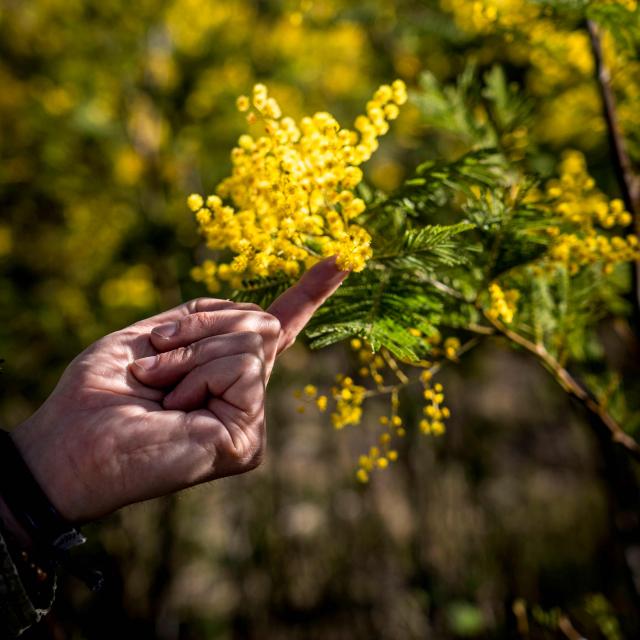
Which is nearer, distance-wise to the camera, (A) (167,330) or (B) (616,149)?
(A) (167,330)

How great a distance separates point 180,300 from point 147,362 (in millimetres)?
2954

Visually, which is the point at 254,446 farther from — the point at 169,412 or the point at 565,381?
the point at 565,381

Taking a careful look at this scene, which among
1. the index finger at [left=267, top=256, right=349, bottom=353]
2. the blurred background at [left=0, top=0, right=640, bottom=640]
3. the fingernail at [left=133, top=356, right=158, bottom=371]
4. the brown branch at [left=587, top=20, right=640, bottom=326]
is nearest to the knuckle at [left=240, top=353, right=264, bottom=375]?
the index finger at [left=267, top=256, right=349, bottom=353]

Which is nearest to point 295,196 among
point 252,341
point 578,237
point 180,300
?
point 252,341

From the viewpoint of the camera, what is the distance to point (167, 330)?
4.31 ft

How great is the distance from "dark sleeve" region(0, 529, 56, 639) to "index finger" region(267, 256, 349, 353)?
2.41 feet

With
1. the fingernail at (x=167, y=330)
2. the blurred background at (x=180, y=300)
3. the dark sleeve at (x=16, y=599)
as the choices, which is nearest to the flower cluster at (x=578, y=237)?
the fingernail at (x=167, y=330)

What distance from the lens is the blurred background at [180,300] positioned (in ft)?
14.1

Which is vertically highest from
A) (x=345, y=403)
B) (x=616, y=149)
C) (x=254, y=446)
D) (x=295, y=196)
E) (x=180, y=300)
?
(x=295, y=196)

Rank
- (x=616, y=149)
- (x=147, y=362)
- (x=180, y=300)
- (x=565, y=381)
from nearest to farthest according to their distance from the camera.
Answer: (x=147, y=362) → (x=565, y=381) → (x=616, y=149) → (x=180, y=300)

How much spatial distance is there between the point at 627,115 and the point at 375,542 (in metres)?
3.91

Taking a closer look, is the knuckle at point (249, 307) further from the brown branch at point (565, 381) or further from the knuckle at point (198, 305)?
the brown branch at point (565, 381)

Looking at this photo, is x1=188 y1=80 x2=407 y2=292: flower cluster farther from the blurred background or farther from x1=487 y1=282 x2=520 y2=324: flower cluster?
the blurred background

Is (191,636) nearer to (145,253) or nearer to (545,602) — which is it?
(545,602)
